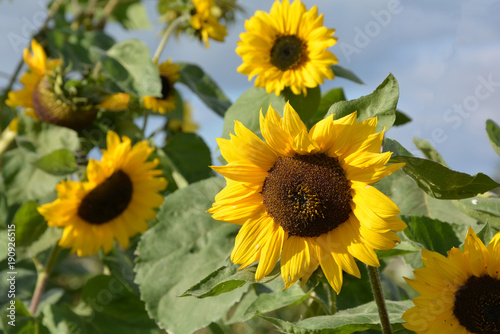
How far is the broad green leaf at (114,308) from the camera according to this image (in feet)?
4.17

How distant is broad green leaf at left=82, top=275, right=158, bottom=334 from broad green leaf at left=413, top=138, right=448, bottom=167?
0.70 m

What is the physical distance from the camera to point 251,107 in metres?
1.03

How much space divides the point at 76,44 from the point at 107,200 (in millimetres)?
561

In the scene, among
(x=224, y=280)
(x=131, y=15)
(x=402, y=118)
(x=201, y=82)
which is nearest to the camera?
(x=224, y=280)

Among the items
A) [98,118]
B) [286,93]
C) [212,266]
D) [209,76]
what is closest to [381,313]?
[212,266]

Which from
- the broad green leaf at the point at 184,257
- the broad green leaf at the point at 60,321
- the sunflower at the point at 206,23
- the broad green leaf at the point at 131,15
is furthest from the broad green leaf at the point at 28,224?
the broad green leaf at the point at 131,15

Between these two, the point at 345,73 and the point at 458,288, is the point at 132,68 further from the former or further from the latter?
the point at 458,288

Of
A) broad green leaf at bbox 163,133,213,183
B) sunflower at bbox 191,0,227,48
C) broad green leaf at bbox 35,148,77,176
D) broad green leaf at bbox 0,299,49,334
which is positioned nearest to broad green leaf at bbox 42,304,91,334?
broad green leaf at bbox 0,299,49,334

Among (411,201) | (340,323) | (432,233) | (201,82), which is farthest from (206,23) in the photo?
(340,323)

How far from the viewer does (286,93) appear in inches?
40.7

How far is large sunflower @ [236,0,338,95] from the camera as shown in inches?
39.4

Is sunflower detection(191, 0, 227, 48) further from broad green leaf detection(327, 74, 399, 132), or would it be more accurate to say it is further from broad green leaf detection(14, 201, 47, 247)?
broad green leaf detection(327, 74, 399, 132)

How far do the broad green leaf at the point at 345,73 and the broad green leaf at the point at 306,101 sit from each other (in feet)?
0.29

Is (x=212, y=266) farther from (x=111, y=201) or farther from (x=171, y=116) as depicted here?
(x=171, y=116)
